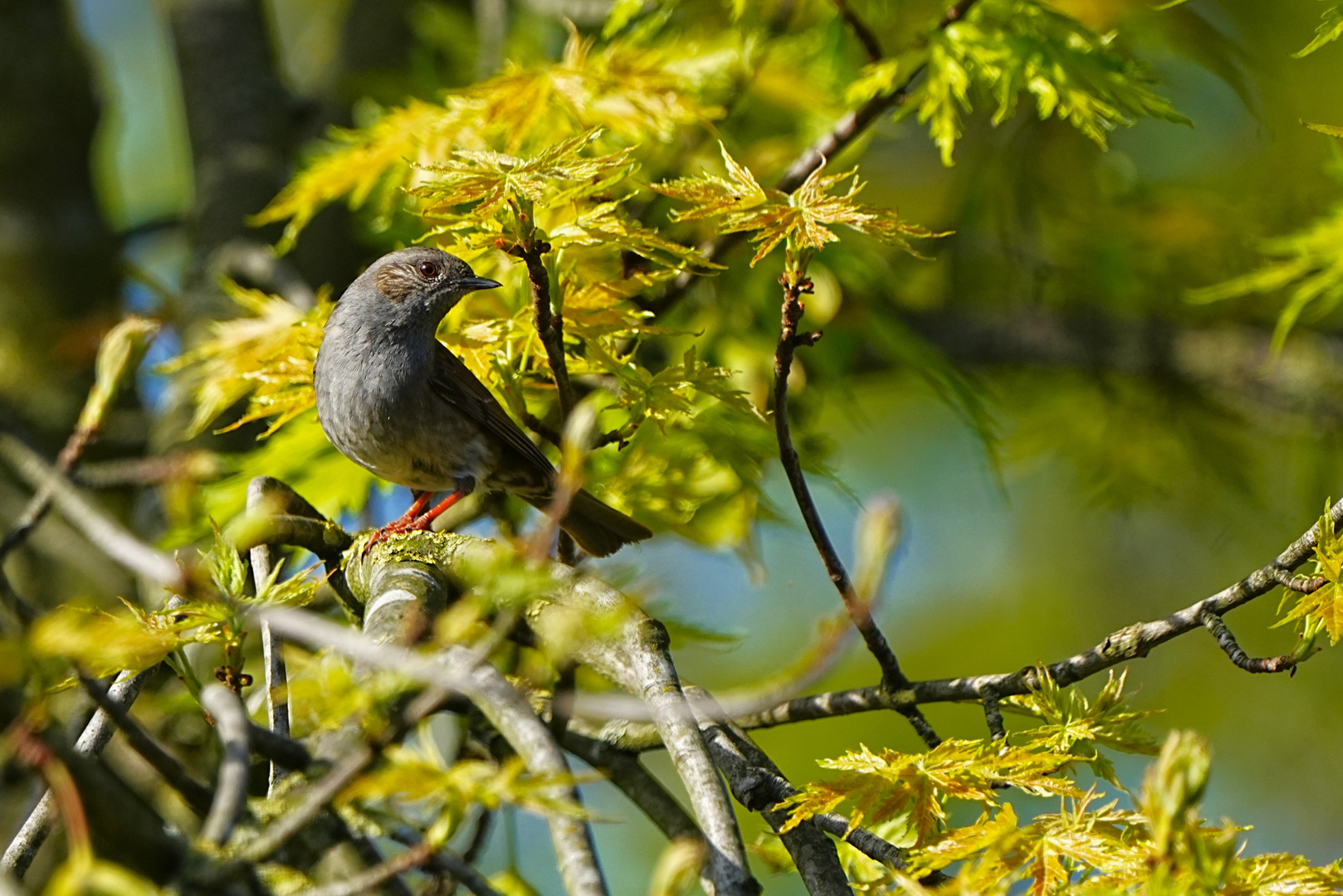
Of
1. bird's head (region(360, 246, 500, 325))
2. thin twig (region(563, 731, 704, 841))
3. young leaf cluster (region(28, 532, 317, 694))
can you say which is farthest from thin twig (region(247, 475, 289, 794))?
bird's head (region(360, 246, 500, 325))

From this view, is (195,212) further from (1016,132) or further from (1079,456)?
(1079,456)

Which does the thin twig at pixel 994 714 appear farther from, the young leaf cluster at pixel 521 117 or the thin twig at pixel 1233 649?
the young leaf cluster at pixel 521 117

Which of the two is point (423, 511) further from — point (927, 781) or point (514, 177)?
point (927, 781)

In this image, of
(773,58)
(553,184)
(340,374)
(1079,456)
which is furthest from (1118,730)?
(1079,456)

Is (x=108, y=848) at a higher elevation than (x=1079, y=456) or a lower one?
higher

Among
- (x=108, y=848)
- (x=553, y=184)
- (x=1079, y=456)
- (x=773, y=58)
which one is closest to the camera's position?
(x=108, y=848)

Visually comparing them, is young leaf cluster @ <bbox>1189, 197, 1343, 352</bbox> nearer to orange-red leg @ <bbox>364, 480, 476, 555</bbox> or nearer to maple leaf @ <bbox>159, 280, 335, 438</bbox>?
orange-red leg @ <bbox>364, 480, 476, 555</bbox>

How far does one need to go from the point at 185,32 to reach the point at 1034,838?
6033mm

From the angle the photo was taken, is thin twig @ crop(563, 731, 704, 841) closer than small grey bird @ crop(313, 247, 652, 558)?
Yes

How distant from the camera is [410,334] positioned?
4539mm

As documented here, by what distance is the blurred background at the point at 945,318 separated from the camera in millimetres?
5461

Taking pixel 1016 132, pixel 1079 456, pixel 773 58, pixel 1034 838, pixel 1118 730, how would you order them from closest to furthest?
pixel 1034 838, pixel 1118 730, pixel 773 58, pixel 1016 132, pixel 1079 456

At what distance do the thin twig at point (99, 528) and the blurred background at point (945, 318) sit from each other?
1191 millimetres

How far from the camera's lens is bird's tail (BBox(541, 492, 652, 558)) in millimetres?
4406
